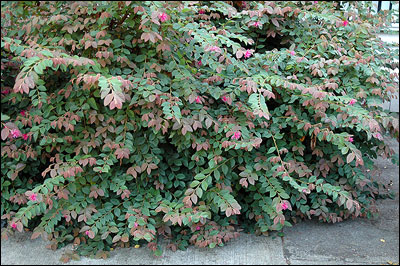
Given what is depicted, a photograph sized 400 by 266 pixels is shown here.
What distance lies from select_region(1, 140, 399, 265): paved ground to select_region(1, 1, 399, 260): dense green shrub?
95mm

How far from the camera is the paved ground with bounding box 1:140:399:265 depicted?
3148 mm

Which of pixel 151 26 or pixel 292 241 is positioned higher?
pixel 151 26

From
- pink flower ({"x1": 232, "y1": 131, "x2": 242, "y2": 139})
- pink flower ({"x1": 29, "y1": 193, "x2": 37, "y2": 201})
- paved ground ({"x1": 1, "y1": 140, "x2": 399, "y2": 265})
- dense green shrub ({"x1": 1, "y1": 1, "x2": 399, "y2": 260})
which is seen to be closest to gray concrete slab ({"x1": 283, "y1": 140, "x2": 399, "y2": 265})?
paved ground ({"x1": 1, "y1": 140, "x2": 399, "y2": 265})

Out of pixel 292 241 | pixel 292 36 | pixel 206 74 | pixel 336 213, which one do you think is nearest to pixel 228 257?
pixel 292 241

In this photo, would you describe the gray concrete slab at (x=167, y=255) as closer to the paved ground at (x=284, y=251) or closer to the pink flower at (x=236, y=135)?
the paved ground at (x=284, y=251)

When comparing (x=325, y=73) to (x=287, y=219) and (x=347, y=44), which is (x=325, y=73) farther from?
(x=287, y=219)

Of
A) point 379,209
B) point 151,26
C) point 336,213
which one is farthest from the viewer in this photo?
point 379,209

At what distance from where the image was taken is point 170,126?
316cm

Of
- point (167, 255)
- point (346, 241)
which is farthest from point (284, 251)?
point (167, 255)

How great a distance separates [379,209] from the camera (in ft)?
13.1

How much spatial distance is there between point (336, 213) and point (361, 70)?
1.12 m

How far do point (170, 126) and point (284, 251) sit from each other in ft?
3.90

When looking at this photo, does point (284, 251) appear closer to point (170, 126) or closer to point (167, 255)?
point (167, 255)

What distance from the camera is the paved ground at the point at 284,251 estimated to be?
3148 mm
